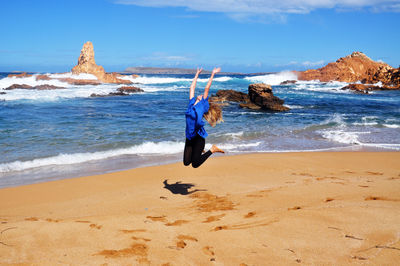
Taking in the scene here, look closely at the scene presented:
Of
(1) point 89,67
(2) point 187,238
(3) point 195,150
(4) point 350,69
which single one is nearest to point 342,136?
(3) point 195,150

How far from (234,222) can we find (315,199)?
5.19 ft

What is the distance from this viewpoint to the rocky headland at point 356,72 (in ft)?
173

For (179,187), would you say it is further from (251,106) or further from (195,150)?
(251,106)

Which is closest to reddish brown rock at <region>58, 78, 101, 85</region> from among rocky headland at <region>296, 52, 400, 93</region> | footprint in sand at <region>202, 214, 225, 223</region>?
rocky headland at <region>296, 52, 400, 93</region>

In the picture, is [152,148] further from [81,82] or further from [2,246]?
[81,82]

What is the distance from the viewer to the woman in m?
5.45

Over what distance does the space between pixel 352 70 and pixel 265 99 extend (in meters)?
44.6

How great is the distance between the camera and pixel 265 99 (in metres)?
24.4

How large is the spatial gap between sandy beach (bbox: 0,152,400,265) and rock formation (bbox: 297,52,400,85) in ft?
181

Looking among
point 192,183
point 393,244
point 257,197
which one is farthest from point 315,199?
point 192,183

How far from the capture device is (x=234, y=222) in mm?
3924

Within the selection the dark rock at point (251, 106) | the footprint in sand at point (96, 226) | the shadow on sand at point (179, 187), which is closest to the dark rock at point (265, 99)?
the dark rock at point (251, 106)

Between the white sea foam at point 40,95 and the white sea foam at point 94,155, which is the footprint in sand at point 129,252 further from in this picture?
the white sea foam at point 40,95

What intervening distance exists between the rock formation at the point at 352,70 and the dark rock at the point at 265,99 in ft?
119
